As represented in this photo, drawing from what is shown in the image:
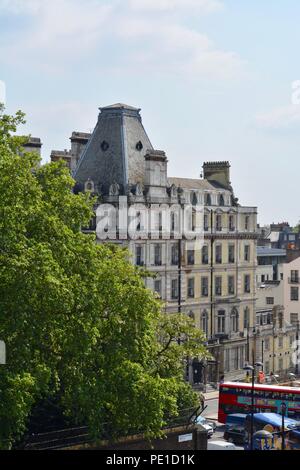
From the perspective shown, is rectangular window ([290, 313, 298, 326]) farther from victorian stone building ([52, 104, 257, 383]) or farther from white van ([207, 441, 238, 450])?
white van ([207, 441, 238, 450])

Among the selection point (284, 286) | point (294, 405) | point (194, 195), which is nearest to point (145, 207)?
point (194, 195)

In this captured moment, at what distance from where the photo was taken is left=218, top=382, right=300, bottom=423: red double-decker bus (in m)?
71.9

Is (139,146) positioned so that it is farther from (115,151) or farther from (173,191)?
(173,191)

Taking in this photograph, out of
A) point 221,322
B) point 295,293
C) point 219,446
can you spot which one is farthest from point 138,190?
point 219,446

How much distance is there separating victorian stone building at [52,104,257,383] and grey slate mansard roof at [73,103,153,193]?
0.08m

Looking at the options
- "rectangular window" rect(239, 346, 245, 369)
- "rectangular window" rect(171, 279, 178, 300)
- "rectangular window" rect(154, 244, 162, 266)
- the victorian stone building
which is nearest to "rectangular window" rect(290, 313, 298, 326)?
the victorian stone building

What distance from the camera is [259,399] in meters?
73.2

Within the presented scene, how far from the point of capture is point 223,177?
4031 inches

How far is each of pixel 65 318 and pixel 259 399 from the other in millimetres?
31017

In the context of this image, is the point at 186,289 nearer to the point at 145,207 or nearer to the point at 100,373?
the point at 145,207

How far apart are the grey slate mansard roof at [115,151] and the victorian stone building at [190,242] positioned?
81 mm

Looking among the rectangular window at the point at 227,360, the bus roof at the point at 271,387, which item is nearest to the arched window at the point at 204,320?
the rectangular window at the point at 227,360

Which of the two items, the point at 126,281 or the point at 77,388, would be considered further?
the point at 126,281
